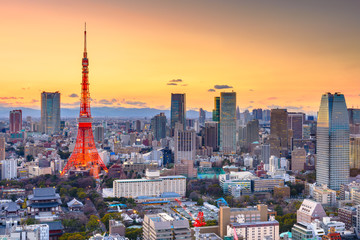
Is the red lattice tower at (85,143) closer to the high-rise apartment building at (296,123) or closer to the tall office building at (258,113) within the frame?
the high-rise apartment building at (296,123)

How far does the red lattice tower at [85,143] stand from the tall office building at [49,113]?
32.5 metres

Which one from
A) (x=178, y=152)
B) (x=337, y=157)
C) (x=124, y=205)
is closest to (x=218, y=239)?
(x=124, y=205)

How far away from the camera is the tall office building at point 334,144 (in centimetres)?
2259

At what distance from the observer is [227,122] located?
44.2 meters

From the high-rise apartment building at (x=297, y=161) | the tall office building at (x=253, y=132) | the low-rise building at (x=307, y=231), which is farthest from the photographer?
the tall office building at (x=253, y=132)

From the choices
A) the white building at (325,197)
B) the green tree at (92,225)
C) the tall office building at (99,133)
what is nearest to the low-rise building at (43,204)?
the green tree at (92,225)

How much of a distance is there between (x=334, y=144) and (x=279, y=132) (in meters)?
17.6

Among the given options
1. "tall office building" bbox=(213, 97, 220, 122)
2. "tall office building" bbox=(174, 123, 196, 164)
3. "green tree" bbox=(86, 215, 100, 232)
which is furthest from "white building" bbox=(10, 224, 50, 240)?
"tall office building" bbox=(213, 97, 220, 122)

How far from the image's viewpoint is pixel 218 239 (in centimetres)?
1154

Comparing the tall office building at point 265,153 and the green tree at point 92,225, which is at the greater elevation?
the tall office building at point 265,153

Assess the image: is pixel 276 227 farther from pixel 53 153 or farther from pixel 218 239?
pixel 53 153

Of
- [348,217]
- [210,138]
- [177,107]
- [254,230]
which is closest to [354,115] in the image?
[210,138]

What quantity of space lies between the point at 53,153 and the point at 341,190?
63.8 ft

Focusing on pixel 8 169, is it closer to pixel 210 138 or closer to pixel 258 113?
pixel 210 138
